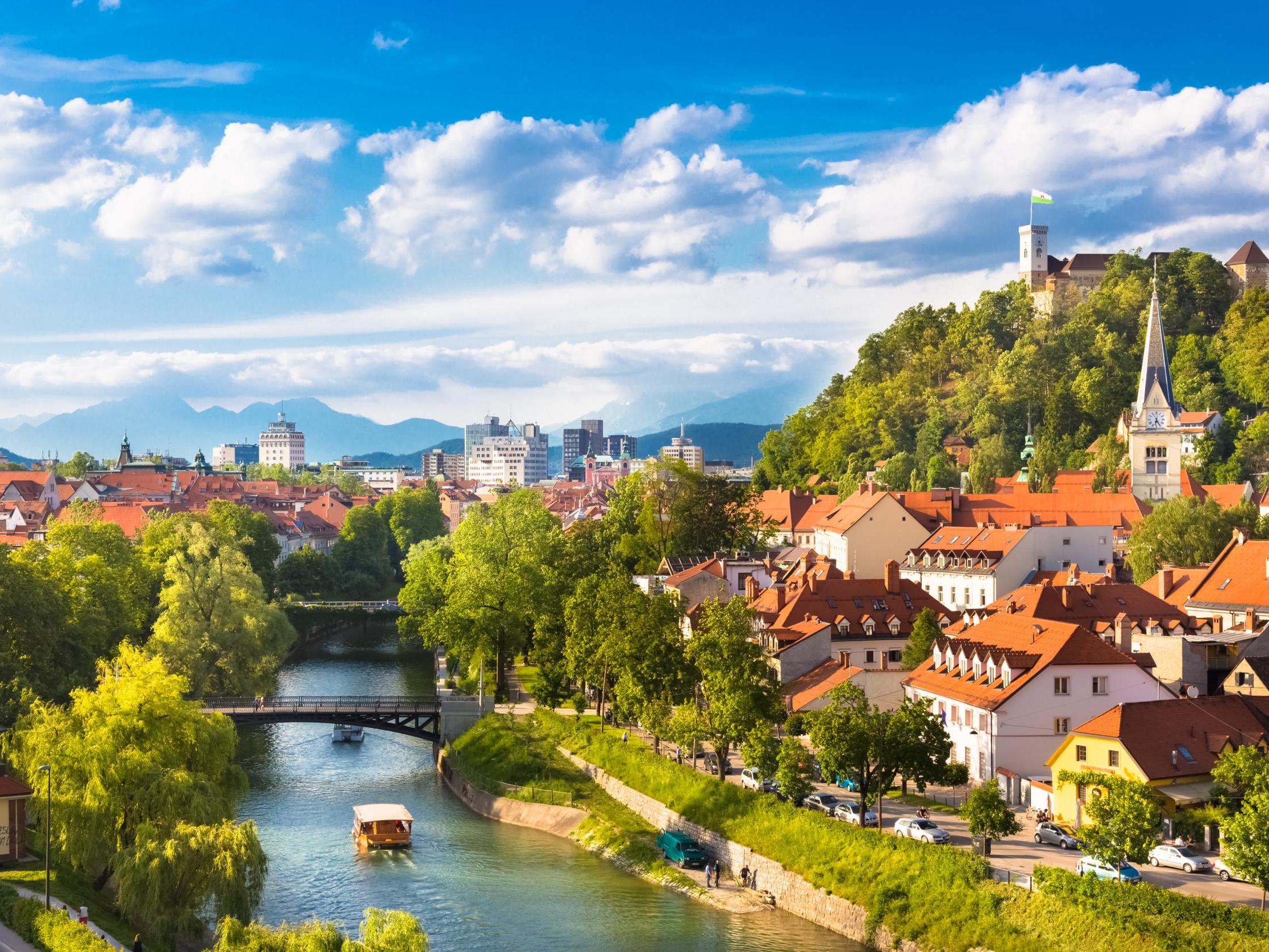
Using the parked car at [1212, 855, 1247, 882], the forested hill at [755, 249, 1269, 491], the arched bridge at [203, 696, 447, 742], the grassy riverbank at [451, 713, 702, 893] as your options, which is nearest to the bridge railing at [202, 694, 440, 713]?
the arched bridge at [203, 696, 447, 742]

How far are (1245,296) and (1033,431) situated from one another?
25134 millimetres

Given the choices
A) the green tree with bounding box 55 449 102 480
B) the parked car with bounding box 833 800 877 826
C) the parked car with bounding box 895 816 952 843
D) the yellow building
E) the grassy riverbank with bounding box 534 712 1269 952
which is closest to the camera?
the grassy riverbank with bounding box 534 712 1269 952

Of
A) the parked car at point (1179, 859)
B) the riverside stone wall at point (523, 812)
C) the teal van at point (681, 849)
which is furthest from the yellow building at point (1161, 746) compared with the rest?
the riverside stone wall at point (523, 812)

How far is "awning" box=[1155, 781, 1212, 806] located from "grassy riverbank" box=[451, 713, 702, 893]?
12421 mm

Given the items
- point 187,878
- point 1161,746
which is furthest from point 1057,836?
point 187,878

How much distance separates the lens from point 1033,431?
116m

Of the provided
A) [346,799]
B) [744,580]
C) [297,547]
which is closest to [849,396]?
[297,547]

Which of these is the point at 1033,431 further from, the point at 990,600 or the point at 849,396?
the point at 990,600

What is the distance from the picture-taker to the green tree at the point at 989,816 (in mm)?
35750

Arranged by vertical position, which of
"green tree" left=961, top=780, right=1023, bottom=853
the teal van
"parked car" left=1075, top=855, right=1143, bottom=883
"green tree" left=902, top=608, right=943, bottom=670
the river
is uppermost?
"green tree" left=902, top=608, right=943, bottom=670

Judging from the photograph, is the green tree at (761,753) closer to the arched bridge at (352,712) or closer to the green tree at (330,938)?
the green tree at (330,938)

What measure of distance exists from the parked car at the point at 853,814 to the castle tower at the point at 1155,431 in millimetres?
63572

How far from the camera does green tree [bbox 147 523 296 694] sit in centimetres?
6162

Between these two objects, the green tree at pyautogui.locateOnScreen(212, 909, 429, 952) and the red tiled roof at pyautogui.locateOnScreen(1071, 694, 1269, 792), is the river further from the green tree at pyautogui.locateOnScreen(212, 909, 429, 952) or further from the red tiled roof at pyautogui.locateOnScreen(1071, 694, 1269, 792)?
the red tiled roof at pyautogui.locateOnScreen(1071, 694, 1269, 792)
